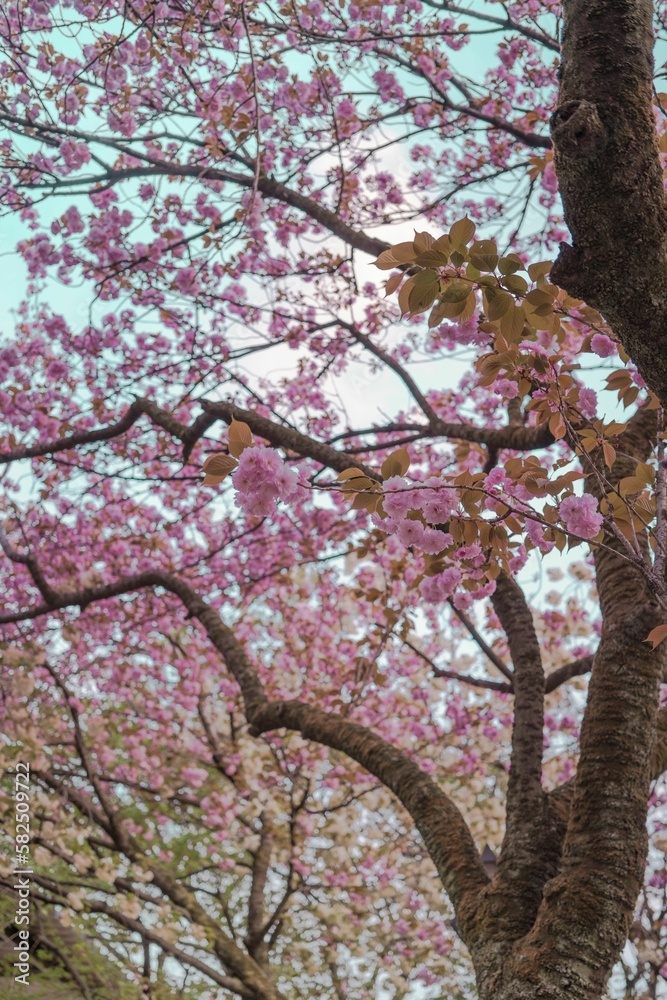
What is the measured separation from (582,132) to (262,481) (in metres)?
1.08

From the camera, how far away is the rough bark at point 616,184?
4.08 feet

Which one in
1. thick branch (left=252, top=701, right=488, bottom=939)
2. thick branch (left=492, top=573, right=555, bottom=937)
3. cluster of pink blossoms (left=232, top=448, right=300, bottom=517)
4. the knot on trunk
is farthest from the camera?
thick branch (left=252, top=701, right=488, bottom=939)

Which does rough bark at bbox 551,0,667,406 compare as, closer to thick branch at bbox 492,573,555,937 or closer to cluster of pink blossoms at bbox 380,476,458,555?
cluster of pink blossoms at bbox 380,476,458,555

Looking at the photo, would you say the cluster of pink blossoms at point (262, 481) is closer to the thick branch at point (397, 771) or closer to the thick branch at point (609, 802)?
the thick branch at point (609, 802)

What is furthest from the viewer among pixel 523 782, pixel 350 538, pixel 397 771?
pixel 350 538

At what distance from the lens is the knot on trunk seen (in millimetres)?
1221

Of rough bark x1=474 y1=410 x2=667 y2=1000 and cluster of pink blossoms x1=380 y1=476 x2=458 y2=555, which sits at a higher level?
cluster of pink blossoms x1=380 y1=476 x2=458 y2=555

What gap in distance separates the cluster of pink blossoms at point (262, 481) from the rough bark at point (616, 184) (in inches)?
33.8

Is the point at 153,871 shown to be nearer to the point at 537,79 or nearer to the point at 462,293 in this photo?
the point at 462,293

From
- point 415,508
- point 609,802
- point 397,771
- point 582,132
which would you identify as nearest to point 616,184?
point 582,132

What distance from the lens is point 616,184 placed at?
1.25m

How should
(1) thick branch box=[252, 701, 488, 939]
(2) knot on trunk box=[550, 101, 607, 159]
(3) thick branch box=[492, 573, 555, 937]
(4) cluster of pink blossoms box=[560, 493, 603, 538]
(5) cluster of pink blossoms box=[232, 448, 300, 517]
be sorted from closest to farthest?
(2) knot on trunk box=[550, 101, 607, 159]
(5) cluster of pink blossoms box=[232, 448, 300, 517]
(4) cluster of pink blossoms box=[560, 493, 603, 538]
(3) thick branch box=[492, 573, 555, 937]
(1) thick branch box=[252, 701, 488, 939]

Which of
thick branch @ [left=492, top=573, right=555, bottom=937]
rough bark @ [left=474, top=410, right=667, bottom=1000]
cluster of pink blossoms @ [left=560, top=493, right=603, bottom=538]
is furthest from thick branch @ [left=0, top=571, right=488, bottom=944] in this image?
cluster of pink blossoms @ [left=560, top=493, right=603, bottom=538]

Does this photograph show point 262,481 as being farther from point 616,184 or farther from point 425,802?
point 425,802
